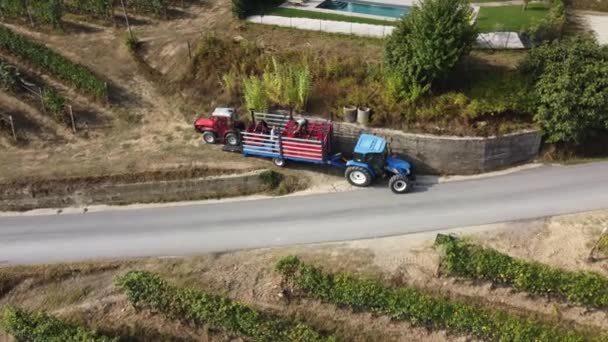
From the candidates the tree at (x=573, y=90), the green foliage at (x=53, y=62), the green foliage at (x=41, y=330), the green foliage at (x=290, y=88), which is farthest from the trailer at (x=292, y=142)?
the green foliage at (x=53, y=62)

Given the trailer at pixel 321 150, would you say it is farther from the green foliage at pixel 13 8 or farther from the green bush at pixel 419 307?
the green foliage at pixel 13 8

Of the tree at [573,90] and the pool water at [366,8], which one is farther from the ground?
the pool water at [366,8]

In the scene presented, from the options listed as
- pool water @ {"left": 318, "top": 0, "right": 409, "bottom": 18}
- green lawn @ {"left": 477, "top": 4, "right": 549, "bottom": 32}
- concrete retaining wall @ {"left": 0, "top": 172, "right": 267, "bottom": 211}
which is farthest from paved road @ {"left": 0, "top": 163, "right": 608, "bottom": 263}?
pool water @ {"left": 318, "top": 0, "right": 409, "bottom": 18}

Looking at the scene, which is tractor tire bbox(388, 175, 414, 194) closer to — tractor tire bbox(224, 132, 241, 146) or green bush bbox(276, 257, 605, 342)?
green bush bbox(276, 257, 605, 342)

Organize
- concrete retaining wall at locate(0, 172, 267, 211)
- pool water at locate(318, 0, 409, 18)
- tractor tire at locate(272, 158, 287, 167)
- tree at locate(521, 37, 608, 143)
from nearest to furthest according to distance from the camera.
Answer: tree at locate(521, 37, 608, 143)
concrete retaining wall at locate(0, 172, 267, 211)
tractor tire at locate(272, 158, 287, 167)
pool water at locate(318, 0, 409, 18)

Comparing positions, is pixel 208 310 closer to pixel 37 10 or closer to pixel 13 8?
pixel 37 10

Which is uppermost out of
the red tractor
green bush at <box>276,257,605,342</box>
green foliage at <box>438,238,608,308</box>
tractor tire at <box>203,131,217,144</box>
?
the red tractor

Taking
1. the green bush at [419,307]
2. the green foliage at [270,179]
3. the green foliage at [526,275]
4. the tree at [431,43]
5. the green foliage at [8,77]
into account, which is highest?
the tree at [431,43]
